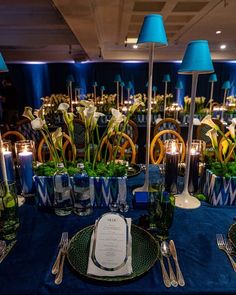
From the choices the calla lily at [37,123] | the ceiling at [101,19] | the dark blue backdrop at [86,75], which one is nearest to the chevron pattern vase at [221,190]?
the calla lily at [37,123]

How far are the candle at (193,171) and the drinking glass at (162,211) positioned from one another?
0.35 m

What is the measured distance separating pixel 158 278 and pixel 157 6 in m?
3.27

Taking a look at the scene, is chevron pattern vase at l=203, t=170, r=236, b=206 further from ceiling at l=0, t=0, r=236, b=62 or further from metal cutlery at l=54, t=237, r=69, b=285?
ceiling at l=0, t=0, r=236, b=62

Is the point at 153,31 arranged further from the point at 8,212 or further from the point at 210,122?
the point at 8,212

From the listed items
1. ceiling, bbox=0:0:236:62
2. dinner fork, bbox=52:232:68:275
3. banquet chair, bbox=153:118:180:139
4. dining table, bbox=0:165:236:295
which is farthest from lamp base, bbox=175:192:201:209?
banquet chair, bbox=153:118:180:139

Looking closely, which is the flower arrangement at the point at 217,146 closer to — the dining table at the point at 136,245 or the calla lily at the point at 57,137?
the dining table at the point at 136,245

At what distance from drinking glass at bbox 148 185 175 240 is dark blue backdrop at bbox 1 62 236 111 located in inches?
283

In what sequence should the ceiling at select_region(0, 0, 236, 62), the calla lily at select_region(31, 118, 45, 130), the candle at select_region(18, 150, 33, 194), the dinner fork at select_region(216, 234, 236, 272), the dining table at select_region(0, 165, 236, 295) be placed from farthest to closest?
1. the ceiling at select_region(0, 0, 236, 62)
2. the candle at select_region(18, 150, 33, 194)
3. the calla lily at select_region(31, 118, 45, 130)
4. the dinner fork at select_region(216, 234, 236, 272)
5. the dining table at select_region(0, 165, 236, 295)

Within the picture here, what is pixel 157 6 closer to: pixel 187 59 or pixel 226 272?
pixel 187 59

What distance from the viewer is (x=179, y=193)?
1.15 meters

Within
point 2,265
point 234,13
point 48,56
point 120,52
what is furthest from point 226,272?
point 48,56

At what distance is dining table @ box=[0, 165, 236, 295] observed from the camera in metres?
0.63

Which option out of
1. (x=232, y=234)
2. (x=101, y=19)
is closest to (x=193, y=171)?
(x=232, y=234)

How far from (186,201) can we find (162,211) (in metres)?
0.28
